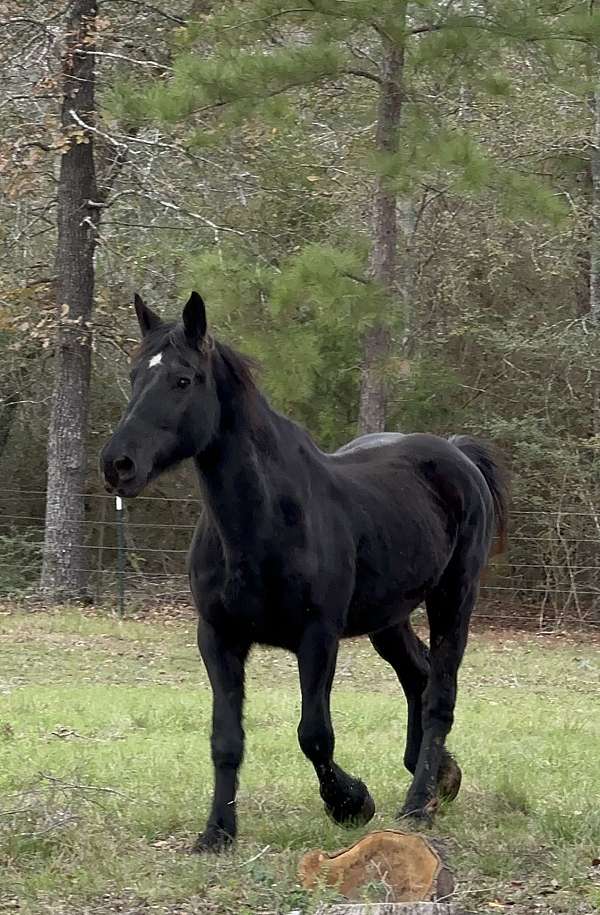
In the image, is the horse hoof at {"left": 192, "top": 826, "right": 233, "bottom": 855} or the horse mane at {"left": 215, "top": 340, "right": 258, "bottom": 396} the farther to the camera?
the horse mane at {"left": 215, "top": 340, "right": 258, "bottom": 396}

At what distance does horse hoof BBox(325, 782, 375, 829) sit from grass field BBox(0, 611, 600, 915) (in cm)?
7

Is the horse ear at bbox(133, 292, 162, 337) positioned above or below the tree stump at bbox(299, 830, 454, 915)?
above

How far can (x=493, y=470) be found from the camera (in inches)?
320

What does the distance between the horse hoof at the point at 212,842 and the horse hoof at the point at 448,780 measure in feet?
4.69

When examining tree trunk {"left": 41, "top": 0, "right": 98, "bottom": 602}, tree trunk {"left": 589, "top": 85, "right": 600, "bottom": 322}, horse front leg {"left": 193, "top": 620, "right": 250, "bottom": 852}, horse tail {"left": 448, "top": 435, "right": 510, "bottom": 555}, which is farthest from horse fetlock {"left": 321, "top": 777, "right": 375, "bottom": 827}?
tree trunk {"left": 589, "top": 85, "right": 600, "bottom": 322}

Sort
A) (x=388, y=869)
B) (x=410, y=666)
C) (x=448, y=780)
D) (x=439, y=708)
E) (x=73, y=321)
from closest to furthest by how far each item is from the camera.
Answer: (x=388, y=869)
(x=448, y=780)
(x=439, y=708)
(x=410, y=666)
(x=73, y=321)

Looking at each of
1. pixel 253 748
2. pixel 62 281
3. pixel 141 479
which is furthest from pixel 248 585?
pixel 62 281

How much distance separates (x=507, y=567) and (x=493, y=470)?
511 inches

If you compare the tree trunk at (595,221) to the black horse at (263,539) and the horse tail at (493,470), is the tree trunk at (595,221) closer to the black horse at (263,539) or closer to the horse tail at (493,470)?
the horse tail at (493,470)

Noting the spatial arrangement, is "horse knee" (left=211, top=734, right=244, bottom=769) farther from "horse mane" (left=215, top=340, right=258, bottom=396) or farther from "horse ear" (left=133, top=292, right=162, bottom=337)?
"horse ear" (left=133, top=292, right=162, bottom=337)

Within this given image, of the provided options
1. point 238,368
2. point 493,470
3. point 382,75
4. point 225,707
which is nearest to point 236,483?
point 238,368

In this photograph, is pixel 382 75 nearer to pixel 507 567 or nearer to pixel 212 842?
pixel 507 567

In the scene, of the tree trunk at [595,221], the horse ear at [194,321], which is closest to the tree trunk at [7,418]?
the tree trunk at [595,221]

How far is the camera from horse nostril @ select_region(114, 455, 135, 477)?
5.32m
